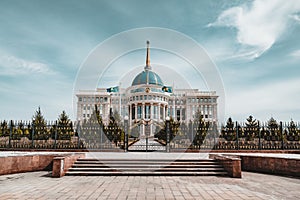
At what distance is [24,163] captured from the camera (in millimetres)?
8070

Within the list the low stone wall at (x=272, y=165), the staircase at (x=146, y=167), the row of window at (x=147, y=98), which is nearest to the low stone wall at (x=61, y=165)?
the staircase at (x=146, y=167)

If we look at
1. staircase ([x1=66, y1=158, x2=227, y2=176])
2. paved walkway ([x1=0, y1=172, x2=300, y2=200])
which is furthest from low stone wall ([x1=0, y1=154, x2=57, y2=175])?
staircase ([x1=66, y1=158, x2=227, y2=176])

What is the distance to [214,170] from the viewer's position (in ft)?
25.3

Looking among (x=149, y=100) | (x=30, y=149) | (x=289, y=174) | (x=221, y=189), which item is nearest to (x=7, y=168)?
(x=30, y=149)

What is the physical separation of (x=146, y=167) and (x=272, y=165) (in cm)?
476

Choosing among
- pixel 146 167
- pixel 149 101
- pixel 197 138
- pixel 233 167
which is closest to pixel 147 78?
pixel 149 101

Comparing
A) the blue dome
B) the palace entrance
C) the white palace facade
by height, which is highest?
the blue dome

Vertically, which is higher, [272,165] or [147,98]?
[147,98]

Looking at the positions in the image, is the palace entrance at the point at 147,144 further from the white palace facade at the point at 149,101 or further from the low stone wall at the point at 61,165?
the white palace facade at the point at 149,101

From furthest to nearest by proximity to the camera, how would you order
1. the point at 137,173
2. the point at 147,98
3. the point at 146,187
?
1. the point at 147,98
2. the point at 137,173
3. the point at 146,187

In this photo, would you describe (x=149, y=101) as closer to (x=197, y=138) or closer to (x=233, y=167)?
(x=197, y=138)

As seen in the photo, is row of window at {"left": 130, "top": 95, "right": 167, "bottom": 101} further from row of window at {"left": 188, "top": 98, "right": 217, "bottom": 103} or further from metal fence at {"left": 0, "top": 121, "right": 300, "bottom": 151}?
metal fence at {"left": 0, "top": 121, "right": 300, "bottom": 151}

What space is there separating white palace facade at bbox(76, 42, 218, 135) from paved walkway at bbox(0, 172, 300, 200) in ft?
173

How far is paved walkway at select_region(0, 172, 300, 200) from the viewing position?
5.10 metres
